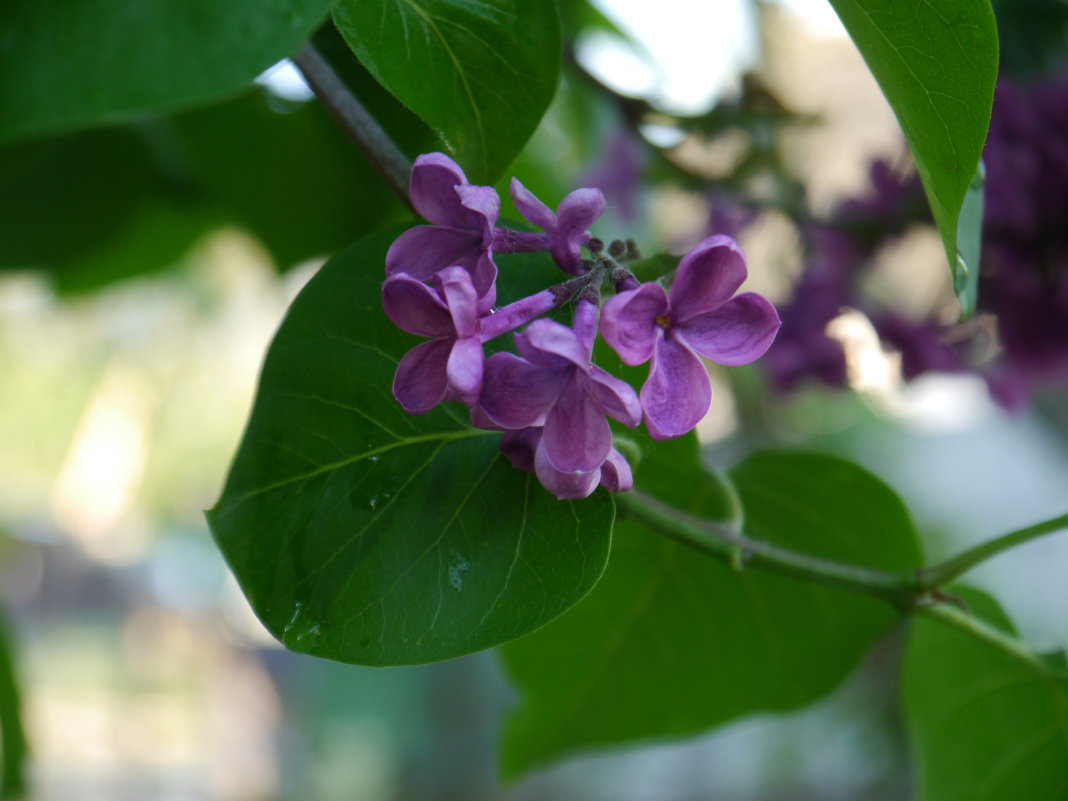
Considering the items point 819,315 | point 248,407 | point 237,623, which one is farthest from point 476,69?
point 237,623

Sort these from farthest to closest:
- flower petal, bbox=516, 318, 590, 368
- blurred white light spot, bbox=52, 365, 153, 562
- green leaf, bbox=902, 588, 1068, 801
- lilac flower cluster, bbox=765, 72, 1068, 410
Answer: blurred white light spot, bbox=52, 365, 153, 562 → lilac flower cluster, bbox=765, 72, 1068, 410 → green leaf, bbox=902, 588, 1068, 801 → flower petal, bbox=516, 318, 590, 368

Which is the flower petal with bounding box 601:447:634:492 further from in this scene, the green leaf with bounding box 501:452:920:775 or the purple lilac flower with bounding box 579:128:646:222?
the purple lilac flower with bounding box 579:128:646:222

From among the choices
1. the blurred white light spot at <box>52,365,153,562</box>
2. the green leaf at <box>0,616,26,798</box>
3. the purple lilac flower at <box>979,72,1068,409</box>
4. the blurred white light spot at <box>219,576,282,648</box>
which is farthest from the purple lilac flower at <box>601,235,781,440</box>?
the blurred white light spot at <box>52,365,153,562</box>

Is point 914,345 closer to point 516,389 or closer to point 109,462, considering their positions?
point 516,389

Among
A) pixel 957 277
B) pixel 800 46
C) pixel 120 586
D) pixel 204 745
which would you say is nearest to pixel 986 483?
pixel 800 46

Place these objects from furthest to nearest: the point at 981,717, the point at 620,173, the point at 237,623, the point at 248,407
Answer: the point at 237,623, the point at 248,407, the point at 620,173, the point at 981,717

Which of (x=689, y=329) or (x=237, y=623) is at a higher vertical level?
(x=689, y=329)

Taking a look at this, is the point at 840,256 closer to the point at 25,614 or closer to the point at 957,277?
the point at 957,277
